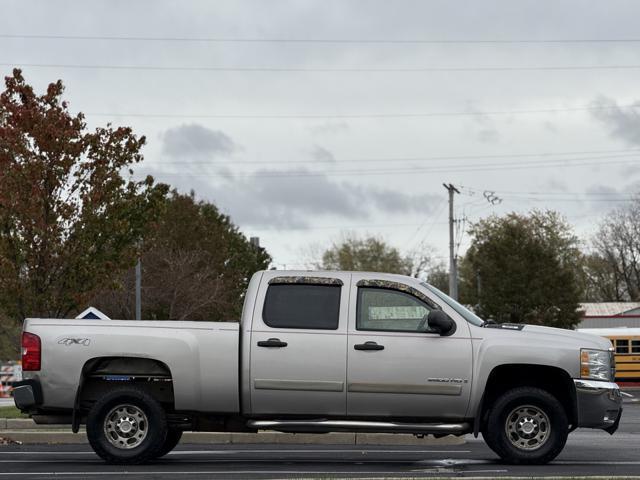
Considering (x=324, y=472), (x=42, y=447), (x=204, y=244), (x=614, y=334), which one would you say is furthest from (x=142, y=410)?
(x=204, y=244)

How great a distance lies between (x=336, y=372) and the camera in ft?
42.1

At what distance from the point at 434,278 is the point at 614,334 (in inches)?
3041

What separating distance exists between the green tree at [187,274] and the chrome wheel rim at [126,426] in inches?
1466

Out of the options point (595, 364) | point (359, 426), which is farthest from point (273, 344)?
point (595, 364)

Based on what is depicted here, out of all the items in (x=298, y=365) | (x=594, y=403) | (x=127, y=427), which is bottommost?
(x=127, y=427)

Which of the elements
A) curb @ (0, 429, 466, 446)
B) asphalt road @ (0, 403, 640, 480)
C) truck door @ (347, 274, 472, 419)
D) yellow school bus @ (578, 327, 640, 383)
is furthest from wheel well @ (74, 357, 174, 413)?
yellow school bus @ (578, 327, 640, 383)

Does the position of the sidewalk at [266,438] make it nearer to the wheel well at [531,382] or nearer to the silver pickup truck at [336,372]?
the wheel well at [531,382]

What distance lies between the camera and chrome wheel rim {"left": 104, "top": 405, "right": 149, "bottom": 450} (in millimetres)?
13016

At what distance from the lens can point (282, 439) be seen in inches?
659

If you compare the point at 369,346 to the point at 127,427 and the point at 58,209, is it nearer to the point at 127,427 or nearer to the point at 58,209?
the point at 127,427

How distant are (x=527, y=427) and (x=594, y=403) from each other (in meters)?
0.71

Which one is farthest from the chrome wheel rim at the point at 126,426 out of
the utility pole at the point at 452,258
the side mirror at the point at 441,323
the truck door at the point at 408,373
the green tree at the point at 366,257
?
the green tree at the point at 366,257

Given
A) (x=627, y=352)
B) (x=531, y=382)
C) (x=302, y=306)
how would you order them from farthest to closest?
1. (x=627, y=352)
2. (x=531, y=382)
3. (x=302, y=306)

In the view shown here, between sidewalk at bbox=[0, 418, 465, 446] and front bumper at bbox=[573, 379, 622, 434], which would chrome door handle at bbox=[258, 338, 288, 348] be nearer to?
front bumper at bbox=[573, 379, 622, 434]
